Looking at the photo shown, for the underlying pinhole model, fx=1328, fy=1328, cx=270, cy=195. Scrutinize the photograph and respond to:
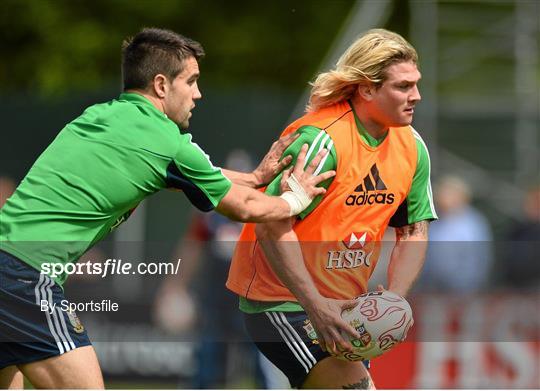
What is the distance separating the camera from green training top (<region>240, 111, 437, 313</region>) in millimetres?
6305

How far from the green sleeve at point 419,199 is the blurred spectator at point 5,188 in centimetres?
600

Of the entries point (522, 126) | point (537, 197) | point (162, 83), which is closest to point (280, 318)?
point (162, 83)

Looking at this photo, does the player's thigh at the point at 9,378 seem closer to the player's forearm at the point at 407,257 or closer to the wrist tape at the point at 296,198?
the wrist tape at the point at 296,198

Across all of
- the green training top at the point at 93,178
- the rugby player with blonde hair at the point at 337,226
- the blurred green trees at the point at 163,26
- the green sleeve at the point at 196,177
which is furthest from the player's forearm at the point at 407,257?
the blurred green trees at the point at 163,26

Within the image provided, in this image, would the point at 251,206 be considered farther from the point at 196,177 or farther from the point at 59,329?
the point at 59,329

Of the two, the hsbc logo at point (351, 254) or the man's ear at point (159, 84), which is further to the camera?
the hsbc logo at point (351, 254)

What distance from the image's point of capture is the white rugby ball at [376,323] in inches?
243

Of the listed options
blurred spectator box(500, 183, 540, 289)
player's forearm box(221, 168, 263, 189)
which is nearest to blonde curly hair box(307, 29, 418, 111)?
player's forearm box(221, 168, 263, 189)

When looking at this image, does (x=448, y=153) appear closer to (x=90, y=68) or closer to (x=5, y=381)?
(x=90, y=68)

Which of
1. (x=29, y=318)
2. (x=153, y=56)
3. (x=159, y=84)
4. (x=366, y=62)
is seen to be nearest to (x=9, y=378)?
(x=29, y=318)

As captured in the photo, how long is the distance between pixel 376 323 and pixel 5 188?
23.6 ft

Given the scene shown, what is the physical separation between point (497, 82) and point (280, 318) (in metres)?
13.2

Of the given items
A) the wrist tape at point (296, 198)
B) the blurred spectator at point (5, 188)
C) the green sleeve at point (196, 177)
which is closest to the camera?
the green sleeve at point (196, 177)

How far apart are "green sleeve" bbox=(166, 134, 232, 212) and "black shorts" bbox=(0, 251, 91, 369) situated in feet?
2.40
